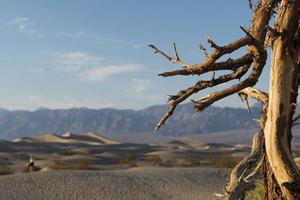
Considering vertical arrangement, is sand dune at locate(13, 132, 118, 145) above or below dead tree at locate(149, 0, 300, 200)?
above

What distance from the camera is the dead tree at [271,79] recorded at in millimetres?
4945

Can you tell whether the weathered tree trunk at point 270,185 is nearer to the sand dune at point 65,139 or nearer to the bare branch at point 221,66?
the bare branch at point 221,66

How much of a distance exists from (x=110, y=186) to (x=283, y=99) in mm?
16254

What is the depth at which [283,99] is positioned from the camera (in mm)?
4984

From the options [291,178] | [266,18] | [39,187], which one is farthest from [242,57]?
[39,187]

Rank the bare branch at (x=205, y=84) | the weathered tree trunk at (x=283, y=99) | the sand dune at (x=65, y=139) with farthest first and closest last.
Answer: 1. the sand dune at (x=65, y=139)
2. the bare branch at (x=205, y=84)
3. the weathered tree trunk at (x=283, y=99)

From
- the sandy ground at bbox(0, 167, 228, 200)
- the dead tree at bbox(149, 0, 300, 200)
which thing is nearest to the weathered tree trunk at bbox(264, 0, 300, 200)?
the dead tree at bbox(149, 0, 300, 200)

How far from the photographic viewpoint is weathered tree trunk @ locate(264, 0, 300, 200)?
4.94m

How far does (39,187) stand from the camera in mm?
20109

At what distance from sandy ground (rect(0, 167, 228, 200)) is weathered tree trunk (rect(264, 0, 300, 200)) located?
1432 cm

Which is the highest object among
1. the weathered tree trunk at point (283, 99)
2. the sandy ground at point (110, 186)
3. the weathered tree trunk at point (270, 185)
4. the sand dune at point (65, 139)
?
the sand dune at point (65, 139)

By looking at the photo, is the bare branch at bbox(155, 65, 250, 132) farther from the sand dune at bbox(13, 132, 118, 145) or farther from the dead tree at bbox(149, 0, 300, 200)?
the sand dune at bbox(13, 132, 118, 145)

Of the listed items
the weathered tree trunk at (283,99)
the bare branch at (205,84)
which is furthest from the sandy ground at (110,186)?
the weathered tree trunk at (283,99)

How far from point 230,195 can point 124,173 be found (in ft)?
60.4
